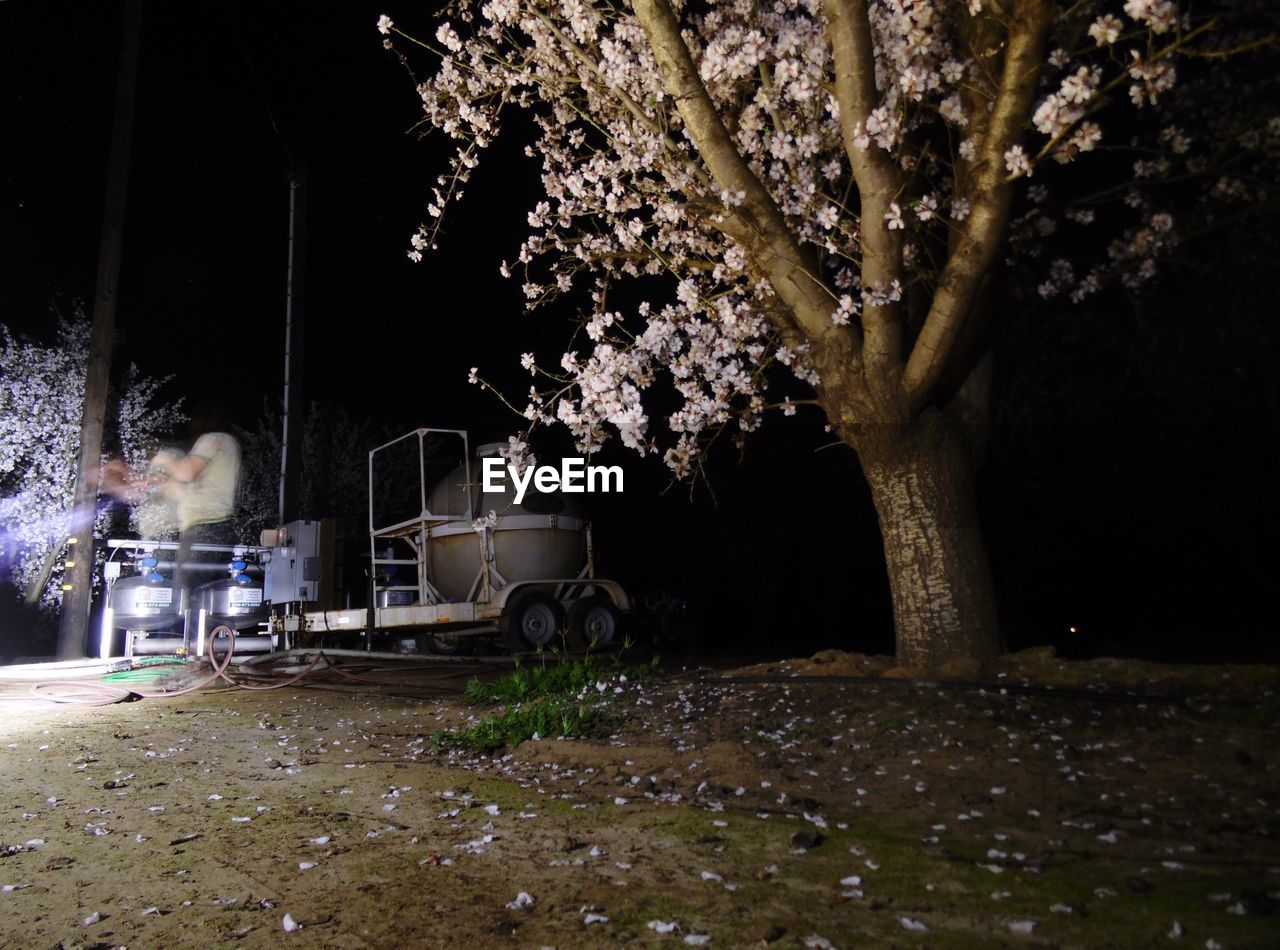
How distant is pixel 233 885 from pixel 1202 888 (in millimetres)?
3840

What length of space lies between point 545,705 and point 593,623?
7.37 m

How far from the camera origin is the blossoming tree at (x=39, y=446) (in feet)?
81.9

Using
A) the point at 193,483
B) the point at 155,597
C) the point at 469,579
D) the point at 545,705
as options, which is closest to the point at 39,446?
the point at 193,483

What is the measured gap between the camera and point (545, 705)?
7551mm

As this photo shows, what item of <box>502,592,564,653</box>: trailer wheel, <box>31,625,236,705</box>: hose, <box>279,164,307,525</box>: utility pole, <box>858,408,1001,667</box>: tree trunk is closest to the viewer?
<box>858,408,1001,667</box>: tree trunk

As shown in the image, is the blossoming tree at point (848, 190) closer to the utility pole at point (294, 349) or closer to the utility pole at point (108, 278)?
Answer: the utility pole at point (294, 349)

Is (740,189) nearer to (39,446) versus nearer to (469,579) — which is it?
(469,579)

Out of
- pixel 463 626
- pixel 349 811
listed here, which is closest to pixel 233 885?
pixel 349 811

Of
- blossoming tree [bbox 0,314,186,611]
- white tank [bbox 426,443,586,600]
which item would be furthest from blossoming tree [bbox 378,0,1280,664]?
blossoming tree [bbox 0,314,186,611]

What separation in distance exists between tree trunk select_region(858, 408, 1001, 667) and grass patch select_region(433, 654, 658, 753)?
2.49 meters

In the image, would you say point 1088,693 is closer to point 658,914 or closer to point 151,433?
point 658,914

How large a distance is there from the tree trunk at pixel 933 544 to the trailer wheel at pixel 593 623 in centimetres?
764

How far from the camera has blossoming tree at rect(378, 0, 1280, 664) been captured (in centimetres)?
682

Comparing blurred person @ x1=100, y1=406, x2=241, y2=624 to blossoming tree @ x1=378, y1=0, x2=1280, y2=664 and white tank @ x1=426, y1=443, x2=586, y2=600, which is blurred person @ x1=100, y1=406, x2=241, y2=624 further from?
blossoming tree @ x1=378, y1=0, x2=1280, y2=664
